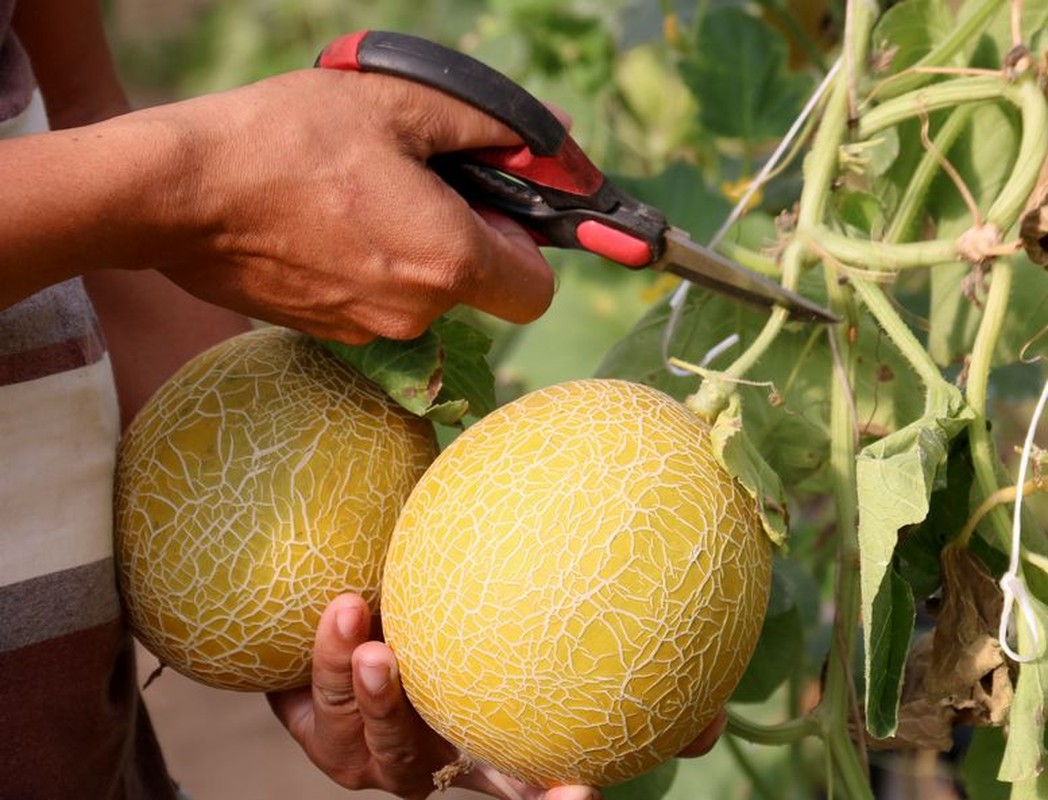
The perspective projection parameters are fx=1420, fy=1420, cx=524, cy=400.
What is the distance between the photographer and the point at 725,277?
53.3 inches

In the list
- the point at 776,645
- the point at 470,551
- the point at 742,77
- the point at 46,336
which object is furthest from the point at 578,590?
the point at 742,77

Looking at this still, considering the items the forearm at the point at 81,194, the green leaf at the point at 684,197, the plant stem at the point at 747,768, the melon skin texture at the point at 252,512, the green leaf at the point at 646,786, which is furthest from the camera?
the green leaf at the point at 684,197

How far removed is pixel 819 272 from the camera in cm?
170

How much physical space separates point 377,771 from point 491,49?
1.60 m

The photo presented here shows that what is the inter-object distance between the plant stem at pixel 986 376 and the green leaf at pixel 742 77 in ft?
3.14

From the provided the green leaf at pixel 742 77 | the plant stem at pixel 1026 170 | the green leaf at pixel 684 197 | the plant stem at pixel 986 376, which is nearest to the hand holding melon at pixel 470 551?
the plant stem at pixel 986 376

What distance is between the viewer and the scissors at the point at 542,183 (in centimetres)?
124

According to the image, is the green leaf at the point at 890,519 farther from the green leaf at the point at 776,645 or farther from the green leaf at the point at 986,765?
the green leaf at the point at 776,645

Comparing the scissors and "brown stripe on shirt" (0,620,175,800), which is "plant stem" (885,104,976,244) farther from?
"brown stripe on shirt" (0,620,175,800)

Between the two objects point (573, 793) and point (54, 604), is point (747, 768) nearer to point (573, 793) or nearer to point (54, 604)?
point (573, 793)

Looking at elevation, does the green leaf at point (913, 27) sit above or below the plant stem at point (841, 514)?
above

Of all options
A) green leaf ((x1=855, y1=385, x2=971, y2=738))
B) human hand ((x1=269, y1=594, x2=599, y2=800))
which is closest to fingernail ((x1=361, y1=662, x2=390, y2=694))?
human hand ((x1=269, y1=594, x2=599, y2=800))

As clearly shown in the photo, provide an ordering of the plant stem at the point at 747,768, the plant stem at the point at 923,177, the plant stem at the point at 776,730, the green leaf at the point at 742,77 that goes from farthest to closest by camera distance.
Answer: the green leaf at the point at 742,77
the plant stem at the point at 747,768
the plant stem at the point at 923,177
the plant stem at the point at 776,730

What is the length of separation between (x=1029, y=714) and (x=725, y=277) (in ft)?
1.56
